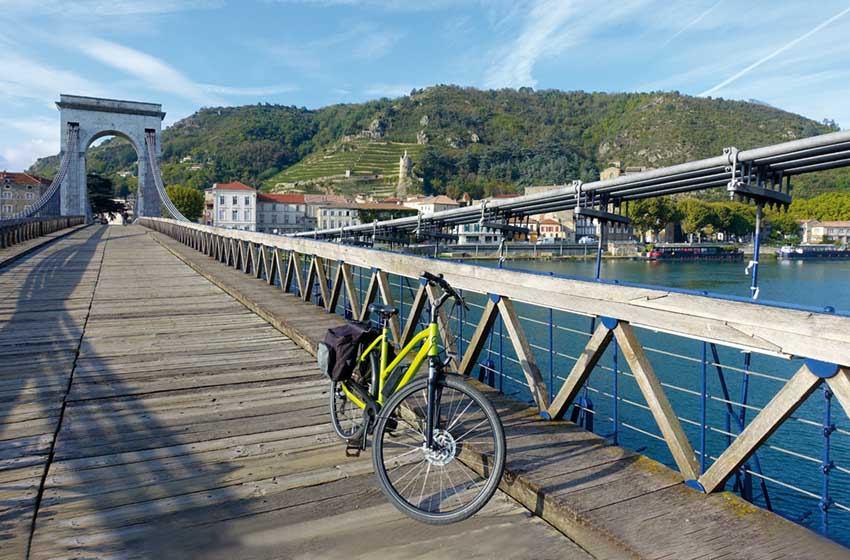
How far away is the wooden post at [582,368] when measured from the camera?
289 cm

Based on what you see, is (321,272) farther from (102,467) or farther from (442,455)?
(442,455)

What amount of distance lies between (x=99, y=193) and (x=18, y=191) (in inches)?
693

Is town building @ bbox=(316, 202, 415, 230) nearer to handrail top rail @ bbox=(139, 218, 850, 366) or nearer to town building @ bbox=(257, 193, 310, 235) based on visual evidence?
town building @ bbox=(257, 193, 310, 235)

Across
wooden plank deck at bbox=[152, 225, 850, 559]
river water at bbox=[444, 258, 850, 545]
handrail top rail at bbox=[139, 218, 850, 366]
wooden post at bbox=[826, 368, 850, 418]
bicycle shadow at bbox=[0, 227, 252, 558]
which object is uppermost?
handrail top rail at bbox=[139, 218, 850, 366]

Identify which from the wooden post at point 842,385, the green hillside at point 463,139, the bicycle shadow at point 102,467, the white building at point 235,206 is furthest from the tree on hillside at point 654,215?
the wooden post at point 842,385

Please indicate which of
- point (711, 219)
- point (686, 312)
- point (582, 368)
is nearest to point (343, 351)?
point (582, 368)

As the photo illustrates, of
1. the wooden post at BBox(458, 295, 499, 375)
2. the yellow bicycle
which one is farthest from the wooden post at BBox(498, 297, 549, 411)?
the yellow bicycle

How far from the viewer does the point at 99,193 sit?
267 ft

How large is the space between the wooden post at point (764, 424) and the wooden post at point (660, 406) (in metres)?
0.08

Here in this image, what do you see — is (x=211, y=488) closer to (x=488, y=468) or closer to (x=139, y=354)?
(x=488, y=468)

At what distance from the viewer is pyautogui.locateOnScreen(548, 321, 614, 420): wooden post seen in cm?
289

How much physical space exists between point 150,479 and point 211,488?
330mm

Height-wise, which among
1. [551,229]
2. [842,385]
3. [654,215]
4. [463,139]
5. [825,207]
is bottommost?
[842,385]

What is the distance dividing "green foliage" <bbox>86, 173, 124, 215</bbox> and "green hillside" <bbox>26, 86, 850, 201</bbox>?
34730 millimetres
